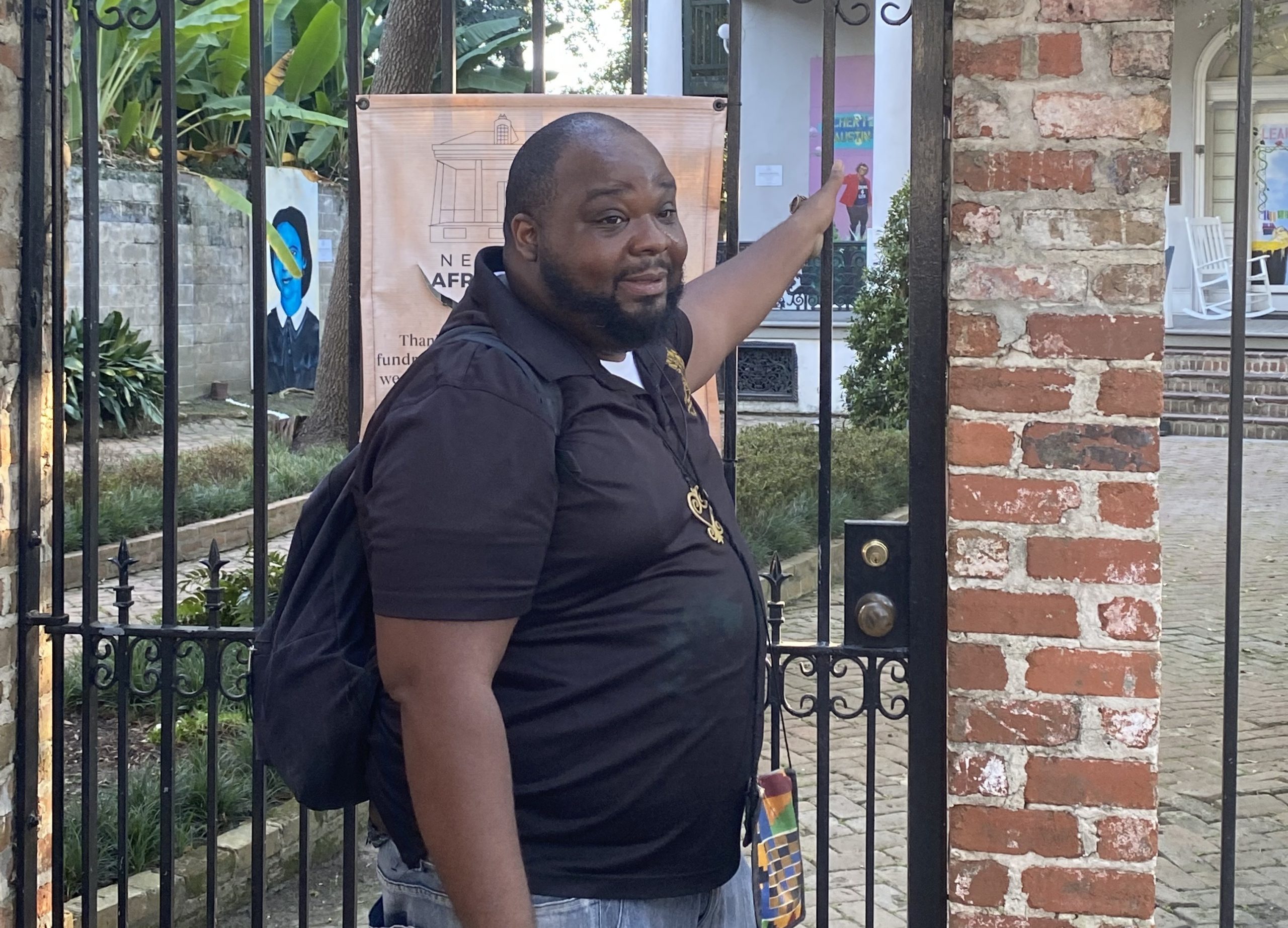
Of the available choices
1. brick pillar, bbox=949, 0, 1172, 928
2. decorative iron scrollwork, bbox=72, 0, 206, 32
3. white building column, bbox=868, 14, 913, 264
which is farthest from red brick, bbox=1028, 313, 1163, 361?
white building column, bbox=868, 14, 913, 264

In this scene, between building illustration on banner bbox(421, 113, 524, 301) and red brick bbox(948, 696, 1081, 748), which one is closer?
red brick bbox(948, 696, 1081, 748)

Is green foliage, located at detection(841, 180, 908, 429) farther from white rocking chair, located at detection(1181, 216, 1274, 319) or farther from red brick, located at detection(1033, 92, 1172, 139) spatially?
red brick, located at detection(1033, 92, 1172, 139)

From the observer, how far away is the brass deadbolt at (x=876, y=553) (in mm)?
2926

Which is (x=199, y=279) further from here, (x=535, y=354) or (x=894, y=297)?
(x=535, y=354)

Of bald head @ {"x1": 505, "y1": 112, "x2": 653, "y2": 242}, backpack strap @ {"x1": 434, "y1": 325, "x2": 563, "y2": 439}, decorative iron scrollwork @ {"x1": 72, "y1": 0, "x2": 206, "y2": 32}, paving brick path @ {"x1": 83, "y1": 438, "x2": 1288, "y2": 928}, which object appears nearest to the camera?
backpack strap @ {"x1": 434, "y1": 325, "x2": 563, "y2": 439}

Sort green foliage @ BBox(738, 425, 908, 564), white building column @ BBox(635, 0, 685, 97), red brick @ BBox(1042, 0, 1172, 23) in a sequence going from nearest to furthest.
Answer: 1. red brick @ BBox(1042, 0, 1172, 23)
2. green foliage @ BBox(738, 425, 908, 564)
3. white building column @ BBox(635, 0, 685, 97)

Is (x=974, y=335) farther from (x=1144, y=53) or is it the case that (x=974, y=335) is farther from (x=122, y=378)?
(x=122, y=378)

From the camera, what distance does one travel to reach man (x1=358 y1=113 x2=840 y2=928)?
1.84m

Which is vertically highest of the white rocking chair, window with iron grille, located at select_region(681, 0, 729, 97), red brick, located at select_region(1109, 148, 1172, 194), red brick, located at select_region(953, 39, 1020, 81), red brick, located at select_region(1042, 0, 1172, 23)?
window with iron grille, located at select_region(681, 0, 729, 97)

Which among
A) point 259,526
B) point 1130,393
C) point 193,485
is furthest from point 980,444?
→ point 193,485

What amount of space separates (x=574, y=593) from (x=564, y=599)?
0.05 ft

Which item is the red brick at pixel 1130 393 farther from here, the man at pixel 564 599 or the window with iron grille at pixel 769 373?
the window with iron grille at pixel 769 373

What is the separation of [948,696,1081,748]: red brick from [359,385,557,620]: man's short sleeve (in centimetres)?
129

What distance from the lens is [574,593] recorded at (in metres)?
1.95
